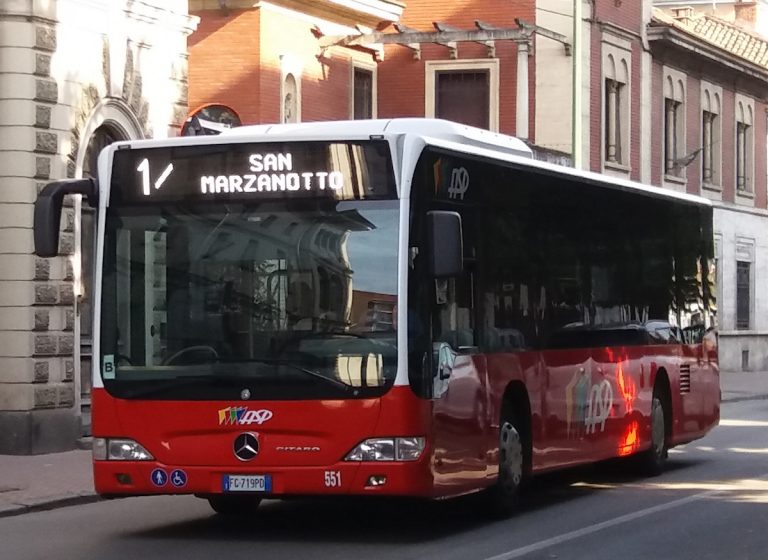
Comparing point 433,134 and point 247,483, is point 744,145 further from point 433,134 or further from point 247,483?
point 247,483

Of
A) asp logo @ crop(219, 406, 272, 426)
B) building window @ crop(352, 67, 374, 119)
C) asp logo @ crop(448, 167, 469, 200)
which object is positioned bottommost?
asp logo @ crop(219, 406, 272, 426)

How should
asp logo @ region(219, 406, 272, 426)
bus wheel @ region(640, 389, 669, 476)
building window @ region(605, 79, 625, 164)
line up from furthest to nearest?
1. building window @ region(605, 79, 625, 164)
2. bus wheel @ region(640, 389, 669, 476)
3. asp logo @ region(219, 406, 272, 426)

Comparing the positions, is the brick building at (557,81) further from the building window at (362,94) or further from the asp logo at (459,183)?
the asp logo at (459,183)

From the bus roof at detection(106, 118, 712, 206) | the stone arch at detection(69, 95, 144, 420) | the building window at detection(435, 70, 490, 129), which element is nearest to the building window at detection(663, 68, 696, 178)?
the building window at detection(435, 70, 490, 129)

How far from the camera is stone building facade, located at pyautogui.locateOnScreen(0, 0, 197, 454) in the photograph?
21281mm

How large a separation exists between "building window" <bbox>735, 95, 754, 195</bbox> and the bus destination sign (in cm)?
4074

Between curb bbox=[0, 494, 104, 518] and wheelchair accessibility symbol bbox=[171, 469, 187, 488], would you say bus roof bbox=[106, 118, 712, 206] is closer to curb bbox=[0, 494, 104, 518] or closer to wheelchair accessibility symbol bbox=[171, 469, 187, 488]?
wheelchair accessibility symbol bbox=[171, 469, 187, 488]

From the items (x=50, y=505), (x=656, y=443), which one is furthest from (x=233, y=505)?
(x=656, y=443)

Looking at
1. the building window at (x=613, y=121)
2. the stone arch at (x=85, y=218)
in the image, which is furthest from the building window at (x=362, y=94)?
the stone arch at (x=85, y=218)

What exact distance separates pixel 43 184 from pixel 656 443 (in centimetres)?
768

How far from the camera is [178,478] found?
42.6 feet

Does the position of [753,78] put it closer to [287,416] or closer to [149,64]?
[149,64]

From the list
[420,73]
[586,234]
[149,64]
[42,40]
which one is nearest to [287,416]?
[586,234]

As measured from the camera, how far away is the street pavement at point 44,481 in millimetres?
16219
